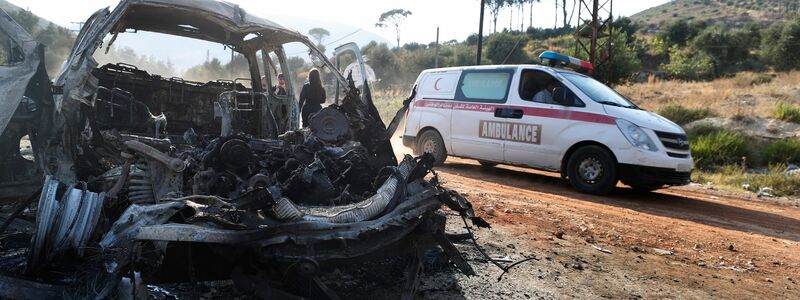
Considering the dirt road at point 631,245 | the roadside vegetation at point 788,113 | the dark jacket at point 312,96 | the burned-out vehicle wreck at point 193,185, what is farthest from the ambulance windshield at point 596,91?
the roadside vegetation at point 788,113

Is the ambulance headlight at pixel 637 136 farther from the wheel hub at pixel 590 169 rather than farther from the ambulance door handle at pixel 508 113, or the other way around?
the ambulance door handle at pixel 508 113

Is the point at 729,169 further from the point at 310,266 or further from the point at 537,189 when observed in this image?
the point at 310,266

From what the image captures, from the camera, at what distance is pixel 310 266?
2312 mm

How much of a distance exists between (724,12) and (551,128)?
6462 cm

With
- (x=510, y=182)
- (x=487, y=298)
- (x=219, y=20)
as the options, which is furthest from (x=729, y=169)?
(x=219, y=20)

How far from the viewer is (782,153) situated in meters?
10.7

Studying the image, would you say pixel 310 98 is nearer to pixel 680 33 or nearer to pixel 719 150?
pixel 719 150

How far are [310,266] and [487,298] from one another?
4.49ft

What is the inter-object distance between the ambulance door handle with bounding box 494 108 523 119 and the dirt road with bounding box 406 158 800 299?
1121 mm

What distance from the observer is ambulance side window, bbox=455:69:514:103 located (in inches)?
333

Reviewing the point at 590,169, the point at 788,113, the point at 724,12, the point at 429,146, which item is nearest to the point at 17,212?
the point at 590,169

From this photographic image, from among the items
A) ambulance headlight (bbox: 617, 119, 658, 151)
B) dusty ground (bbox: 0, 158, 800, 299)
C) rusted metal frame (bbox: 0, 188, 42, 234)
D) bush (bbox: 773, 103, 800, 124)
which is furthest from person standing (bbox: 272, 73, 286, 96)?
bush (bbox: 773, 103, 800, 124)

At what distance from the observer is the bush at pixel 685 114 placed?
13797mm

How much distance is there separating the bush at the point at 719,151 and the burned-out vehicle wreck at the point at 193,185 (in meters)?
9.05
